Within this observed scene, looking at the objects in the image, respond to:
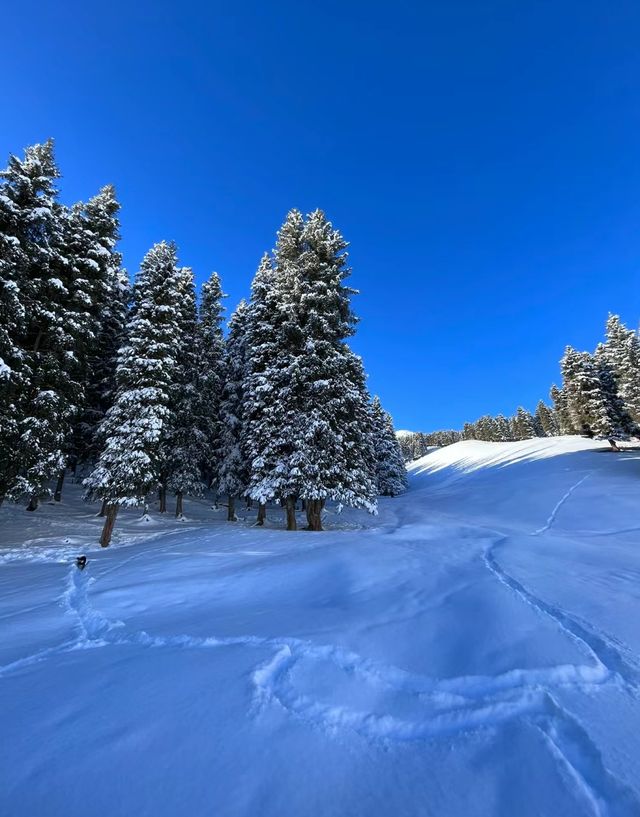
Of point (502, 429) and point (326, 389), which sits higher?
point (502, 429)

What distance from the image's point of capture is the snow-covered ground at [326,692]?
2.71m

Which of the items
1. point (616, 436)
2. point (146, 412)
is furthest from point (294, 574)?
point (616, 436)

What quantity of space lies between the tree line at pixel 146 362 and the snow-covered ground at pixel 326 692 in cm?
A: 848

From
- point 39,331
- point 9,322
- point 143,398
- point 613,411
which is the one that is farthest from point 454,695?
point 613,411

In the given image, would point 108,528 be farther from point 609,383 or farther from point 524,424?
point 524,424

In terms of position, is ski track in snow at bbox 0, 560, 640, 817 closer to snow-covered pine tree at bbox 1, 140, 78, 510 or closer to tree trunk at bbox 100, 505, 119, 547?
tree trunk at bbox 100, 505, 119, 547

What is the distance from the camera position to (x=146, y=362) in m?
18.8

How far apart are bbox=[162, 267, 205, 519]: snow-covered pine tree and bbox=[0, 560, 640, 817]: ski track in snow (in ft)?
67.0

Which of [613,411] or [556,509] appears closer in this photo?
[556,509]

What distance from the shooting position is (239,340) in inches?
1084

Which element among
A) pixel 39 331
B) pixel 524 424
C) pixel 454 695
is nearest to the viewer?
pixel 454 695

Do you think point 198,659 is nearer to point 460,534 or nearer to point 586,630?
point 586,630

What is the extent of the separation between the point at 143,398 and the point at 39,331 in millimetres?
5511

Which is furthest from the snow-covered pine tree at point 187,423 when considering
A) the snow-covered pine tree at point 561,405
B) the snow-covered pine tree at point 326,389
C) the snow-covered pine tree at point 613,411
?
the snow-covered pine tree at point 561,405
